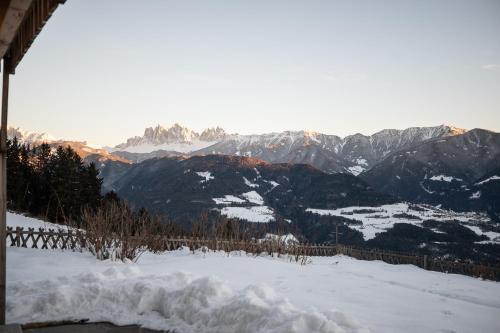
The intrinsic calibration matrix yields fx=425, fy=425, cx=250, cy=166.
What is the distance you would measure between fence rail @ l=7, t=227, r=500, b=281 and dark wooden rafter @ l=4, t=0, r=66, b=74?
1083cm

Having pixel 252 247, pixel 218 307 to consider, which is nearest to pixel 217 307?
pixel 218 307

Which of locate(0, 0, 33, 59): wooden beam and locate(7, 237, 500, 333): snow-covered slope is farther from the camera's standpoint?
locate(7, 237, 500, 333): snow-covered slope

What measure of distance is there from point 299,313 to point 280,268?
393 inches

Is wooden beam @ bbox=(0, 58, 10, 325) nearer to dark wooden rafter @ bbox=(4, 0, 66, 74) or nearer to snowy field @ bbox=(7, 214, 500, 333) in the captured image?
dark wooden rafter @ bbox=(4, 0, 66, 74)

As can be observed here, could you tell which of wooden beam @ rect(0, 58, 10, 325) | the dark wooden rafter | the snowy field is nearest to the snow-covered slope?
the snowy field

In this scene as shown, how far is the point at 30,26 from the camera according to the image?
5094 millimetres

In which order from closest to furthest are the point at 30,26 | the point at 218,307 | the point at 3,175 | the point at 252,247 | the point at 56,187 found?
the point at 30,26 → the point at 3,175 → the point at 218,307 → the point at 252,247 → the point at 56,187

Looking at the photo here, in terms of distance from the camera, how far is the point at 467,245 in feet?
525

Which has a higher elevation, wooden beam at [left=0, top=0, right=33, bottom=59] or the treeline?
wooden beam at [left=0, top=0, right=33, bottom=59]

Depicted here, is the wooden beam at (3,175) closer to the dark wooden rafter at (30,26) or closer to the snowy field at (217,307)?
the dark wooden rafter at (30,26)

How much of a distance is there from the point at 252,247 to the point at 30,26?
18.8m

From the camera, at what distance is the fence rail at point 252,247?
18.7m

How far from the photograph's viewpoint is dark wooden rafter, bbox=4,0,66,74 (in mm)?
4395

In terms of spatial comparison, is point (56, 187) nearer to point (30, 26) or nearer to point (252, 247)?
point (252, 247)
